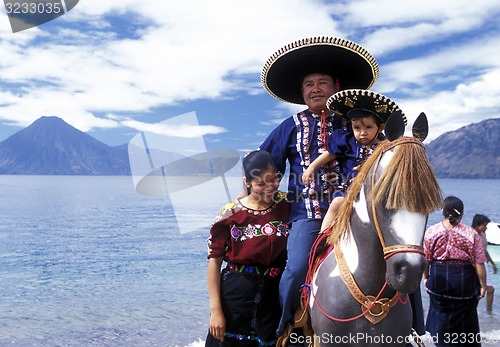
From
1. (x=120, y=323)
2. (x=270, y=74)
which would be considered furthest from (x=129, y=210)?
(x=270, y=74)

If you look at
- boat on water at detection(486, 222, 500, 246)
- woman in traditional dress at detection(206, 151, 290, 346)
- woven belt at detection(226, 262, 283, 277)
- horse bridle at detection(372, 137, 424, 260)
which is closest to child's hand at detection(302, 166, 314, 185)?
woman in traditional dress at detection(206, 151, 290, 346)

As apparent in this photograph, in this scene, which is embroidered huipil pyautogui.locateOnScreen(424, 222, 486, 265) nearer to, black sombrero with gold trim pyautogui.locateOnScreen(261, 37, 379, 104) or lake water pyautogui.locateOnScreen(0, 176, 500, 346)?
black sombrero with gold trim pyautogui.locateOnScreen(261, 37, 379, 104)

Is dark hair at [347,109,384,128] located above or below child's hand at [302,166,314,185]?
above

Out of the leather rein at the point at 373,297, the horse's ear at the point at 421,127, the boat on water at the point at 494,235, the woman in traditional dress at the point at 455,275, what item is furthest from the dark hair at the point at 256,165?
the boat on water at the point at 494,235

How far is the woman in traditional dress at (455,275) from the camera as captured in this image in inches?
324

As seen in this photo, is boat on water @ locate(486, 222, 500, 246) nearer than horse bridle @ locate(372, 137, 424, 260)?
No

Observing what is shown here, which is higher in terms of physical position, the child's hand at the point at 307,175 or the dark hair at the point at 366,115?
the dark hair at the point at 366,115

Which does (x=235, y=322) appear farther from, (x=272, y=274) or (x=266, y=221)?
(x=266, y=221)

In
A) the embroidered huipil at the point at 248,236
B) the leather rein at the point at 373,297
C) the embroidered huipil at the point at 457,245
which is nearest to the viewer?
the leather rein at the point at 373,297

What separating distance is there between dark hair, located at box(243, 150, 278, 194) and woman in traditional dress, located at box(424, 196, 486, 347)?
5043 millimetres

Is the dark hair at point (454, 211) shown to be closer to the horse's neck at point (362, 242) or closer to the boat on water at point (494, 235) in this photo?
the horse's neck at point (362, 242)

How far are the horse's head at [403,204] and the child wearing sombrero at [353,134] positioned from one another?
23.2 inches

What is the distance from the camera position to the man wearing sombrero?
3.94 meters

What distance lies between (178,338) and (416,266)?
11.2 m
